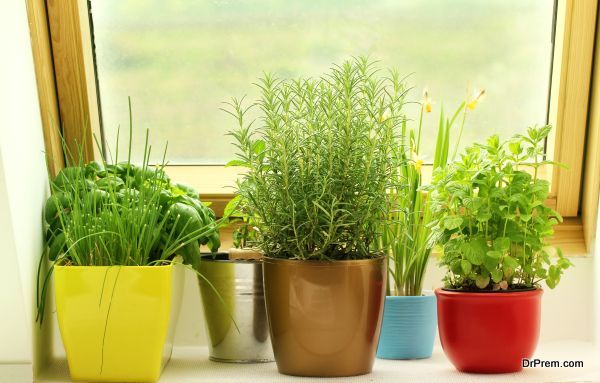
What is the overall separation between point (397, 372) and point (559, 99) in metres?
0.73

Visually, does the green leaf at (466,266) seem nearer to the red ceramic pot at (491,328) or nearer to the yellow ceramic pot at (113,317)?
the red ceramic pot at (491,328)

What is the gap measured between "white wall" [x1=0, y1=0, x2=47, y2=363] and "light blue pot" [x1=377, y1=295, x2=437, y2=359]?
670mm

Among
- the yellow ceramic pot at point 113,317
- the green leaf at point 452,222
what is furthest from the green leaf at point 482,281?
the yellow ceramic pot at point 113,317

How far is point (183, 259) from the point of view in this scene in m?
1.48

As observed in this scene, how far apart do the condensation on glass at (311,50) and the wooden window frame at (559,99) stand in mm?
81

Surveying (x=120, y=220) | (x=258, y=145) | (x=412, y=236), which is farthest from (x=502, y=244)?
(x=120, y=220)

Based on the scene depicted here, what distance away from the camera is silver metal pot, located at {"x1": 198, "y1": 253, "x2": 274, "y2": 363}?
151 centimetres

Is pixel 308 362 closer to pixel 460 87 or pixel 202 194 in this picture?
pixel 202 194

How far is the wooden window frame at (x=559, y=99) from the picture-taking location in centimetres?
168

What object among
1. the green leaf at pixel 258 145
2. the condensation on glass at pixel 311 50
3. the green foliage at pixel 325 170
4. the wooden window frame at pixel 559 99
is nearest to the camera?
the green foliage at pixel 325 170

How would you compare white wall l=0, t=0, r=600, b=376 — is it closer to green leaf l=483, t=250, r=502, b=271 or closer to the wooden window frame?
the wooden window frame

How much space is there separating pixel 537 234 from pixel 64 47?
3.45 ft

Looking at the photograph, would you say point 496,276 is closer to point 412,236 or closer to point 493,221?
point 493,221

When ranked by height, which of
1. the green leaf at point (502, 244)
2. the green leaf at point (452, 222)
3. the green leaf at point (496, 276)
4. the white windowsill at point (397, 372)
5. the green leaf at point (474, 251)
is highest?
the green leaf at point (452, 222)
